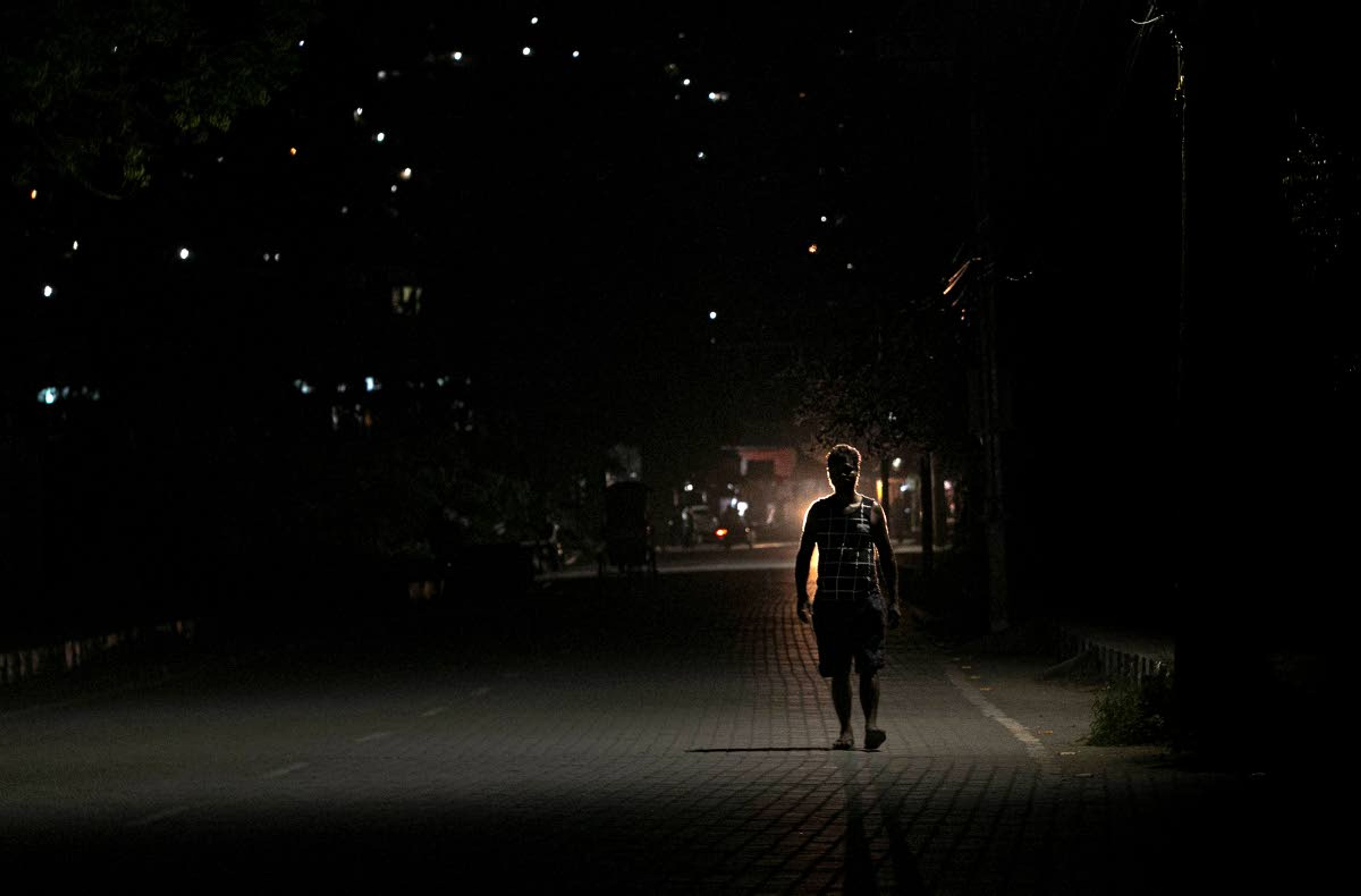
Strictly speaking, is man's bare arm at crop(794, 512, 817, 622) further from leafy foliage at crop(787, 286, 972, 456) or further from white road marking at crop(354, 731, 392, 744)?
leafy foliage at crop(787, 286, 972, 456)

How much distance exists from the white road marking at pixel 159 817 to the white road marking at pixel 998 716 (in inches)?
219

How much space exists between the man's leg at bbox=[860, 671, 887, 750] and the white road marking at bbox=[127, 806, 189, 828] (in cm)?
485

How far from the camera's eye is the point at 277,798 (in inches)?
487

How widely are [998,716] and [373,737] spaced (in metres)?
5.16

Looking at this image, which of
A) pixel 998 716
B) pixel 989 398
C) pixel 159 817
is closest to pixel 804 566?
pixel 998 716

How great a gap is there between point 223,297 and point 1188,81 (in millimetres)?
27720

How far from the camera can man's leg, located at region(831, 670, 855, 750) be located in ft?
48.3

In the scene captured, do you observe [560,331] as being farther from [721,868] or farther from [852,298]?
[721,868]

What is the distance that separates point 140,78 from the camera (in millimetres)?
23234

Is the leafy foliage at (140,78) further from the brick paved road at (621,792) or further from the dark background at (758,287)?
the brick paved road at (621,792)

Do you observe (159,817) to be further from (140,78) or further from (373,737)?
(140,78)

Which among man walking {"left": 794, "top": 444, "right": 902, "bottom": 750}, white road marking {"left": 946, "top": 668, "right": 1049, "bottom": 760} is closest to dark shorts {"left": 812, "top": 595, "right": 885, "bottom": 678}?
man walking {"left": 794, "top": 444, "right": 902, "bottom": 750}

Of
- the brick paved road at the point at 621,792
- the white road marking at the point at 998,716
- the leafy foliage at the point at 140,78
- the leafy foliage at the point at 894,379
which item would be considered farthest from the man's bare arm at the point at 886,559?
the leafy foliage at the point at 894,379

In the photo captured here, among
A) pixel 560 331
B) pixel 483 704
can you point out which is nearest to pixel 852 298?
pixel 483 704
